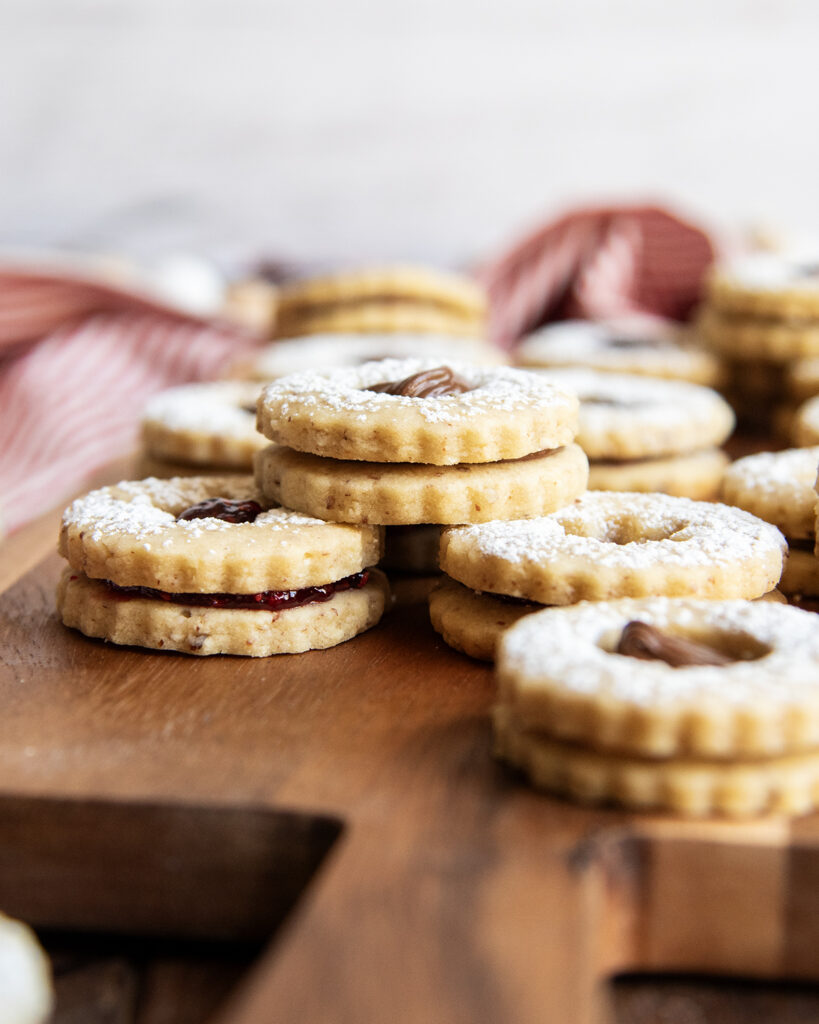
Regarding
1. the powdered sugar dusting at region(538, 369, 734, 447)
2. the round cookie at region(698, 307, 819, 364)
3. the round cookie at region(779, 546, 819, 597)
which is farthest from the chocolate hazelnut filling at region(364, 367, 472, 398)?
the round cookie at region(698, 307, 819, 364)

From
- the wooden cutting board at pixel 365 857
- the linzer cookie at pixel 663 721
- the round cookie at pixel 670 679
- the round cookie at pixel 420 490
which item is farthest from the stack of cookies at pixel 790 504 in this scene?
the wooden cutting board at pixel 365 857

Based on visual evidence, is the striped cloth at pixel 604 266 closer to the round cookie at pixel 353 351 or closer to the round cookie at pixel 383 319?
the round cookie at pixel 383 319

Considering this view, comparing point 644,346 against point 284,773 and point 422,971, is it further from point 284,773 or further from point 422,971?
point 422,971

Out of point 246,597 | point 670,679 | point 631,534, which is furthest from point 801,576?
point 246,597

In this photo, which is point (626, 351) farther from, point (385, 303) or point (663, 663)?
point (663, 663)

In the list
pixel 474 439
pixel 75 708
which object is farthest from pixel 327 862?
pixel 474 439

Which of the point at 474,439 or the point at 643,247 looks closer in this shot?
the point at 474,439

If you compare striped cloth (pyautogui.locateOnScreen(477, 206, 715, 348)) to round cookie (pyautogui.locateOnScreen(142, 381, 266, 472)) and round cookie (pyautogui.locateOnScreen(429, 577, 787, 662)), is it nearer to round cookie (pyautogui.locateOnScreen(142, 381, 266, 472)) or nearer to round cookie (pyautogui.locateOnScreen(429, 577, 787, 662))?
round cookie (pyautogui.locateOnScreen(142, 381, 266, 472))
